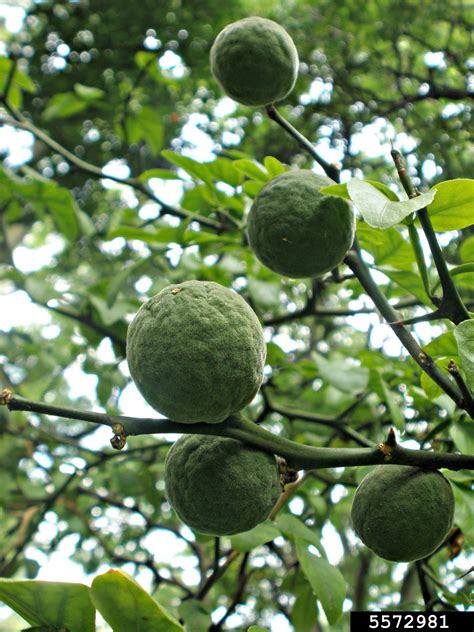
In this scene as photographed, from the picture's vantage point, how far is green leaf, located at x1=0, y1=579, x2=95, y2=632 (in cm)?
94

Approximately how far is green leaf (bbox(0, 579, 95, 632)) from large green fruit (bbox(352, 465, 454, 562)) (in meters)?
0.51

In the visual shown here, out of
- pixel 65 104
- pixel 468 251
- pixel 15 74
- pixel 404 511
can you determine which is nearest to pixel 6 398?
pixel 404 511

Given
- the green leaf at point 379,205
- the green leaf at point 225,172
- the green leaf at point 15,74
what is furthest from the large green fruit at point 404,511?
the green leaf at point 15,74

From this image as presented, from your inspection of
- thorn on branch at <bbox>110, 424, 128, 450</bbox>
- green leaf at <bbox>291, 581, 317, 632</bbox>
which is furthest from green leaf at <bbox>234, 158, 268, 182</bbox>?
green leaf at <bbox>291, 581, 317, 632</bbox>

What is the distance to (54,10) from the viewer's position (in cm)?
357

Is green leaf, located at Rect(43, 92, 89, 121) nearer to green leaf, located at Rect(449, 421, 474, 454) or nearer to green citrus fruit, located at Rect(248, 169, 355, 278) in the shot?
green citrus fruit, located at Rect(248, 169, 355, 278)

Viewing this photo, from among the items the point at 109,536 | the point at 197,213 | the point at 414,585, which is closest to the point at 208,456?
the point at 197,213

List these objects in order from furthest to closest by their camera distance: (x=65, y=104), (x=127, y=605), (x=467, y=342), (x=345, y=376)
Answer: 1. (x=65, y=104)
2. (x=345, y=376)
3. (x=467, y=342)
4. (x=127, y=605)

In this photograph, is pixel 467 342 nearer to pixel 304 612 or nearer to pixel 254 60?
pixel 254 60

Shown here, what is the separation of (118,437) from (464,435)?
82 centimetres

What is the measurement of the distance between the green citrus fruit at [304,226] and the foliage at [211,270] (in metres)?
0.21

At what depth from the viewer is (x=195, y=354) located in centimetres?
97

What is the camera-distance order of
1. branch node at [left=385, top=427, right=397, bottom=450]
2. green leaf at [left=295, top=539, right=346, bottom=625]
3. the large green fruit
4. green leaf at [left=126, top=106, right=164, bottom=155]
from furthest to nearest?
green leaf at [left=126, top=106, right=164, bottom=155] < green leaf at [left=295, top=539, right=346, bottom=625] < the large green fruit < branch node at [left=385, top=427, right=397, bottom=450]

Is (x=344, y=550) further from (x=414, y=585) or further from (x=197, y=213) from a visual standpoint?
(x=197, y=213)
